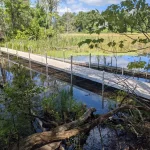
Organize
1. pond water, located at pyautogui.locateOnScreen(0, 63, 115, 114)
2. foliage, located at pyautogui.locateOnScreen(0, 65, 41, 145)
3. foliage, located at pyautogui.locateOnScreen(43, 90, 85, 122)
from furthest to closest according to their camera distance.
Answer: pond water, located at pyautogui.locateOnScreen(0, 63, 115, 114), foliage, located at pyautogui.locateOnScreen(43, 90, 85, 122), foliage, located at pyautogui.locateOnScreen(0, 65, 41, 145)

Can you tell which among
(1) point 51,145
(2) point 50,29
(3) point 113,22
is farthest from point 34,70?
(2) point 50,29

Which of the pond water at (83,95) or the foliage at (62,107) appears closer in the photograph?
the foliage at (62,107)

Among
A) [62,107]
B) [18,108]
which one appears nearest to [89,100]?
[62,107]

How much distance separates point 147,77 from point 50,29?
2070 cm

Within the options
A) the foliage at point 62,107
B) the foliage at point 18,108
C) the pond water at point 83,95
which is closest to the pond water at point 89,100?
the pond water at point 83,95

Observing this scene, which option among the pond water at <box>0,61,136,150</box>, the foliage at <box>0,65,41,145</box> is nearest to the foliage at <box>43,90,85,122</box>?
the pond water at <box>0,61,136,150</box>

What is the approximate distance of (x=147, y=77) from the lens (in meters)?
9.87

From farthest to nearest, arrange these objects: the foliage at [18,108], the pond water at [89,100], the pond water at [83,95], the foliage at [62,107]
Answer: the pond water at [83,95] → the foliage at [62,107] → the pond water at [89,100] → the foliage at [18,108]

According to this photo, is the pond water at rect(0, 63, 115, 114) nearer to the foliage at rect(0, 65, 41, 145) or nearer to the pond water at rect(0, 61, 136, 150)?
the pond water at rect(0, 61, 136, 150)

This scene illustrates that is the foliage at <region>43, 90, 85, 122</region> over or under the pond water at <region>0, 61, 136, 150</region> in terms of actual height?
over

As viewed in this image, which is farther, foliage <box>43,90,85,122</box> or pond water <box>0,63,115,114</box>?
pond water <box>0,63,115,114</box>

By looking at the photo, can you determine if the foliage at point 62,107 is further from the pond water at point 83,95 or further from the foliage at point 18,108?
the foliage at point 18,108

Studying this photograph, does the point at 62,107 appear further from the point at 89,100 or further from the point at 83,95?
the point at 83,95

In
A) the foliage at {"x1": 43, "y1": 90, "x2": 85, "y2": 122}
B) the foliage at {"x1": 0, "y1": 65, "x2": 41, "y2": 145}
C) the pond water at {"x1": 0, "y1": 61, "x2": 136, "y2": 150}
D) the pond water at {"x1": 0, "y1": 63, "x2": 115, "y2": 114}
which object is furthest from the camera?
the pond water at {"x1": 0, "y1": 63, "x2": 115, "y2": 114}
